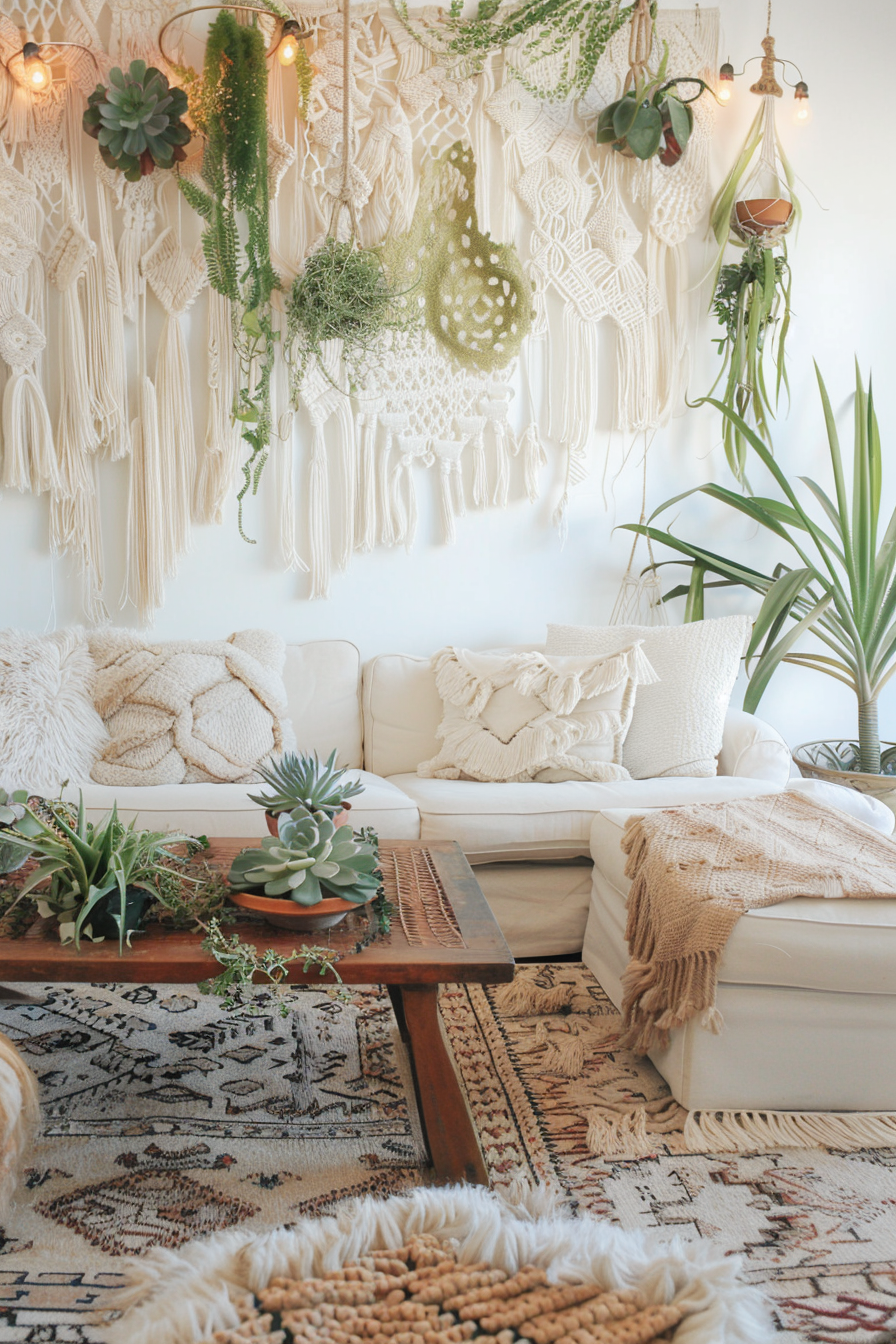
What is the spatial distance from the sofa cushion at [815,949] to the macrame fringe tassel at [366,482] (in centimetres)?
173

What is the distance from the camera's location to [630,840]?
2.00m

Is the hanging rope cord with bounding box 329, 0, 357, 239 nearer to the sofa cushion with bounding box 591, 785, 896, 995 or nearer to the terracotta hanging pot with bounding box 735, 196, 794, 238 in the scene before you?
the terracotta hanging pot with bounding box 735, 196, 794, 238

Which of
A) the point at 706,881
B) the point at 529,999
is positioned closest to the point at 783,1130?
the point at 706,881

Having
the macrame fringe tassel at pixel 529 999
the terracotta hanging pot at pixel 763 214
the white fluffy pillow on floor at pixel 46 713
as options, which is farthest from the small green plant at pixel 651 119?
the macrame fringe tassel at pixel 529 999

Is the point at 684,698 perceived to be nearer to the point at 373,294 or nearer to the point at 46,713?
the point at 373,294

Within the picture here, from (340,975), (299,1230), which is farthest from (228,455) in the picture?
(299,1230)

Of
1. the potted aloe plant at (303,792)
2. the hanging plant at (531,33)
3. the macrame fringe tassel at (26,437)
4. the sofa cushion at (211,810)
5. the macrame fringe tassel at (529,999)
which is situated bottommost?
the macrame fringe tassel at (529,999)

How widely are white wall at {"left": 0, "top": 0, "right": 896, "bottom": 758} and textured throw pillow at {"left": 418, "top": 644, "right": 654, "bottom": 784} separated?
521 millimetres

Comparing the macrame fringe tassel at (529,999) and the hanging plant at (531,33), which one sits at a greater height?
the hanging plant at (531,33)

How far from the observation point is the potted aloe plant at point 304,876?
143 centimetres

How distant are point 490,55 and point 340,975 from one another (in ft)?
8.92

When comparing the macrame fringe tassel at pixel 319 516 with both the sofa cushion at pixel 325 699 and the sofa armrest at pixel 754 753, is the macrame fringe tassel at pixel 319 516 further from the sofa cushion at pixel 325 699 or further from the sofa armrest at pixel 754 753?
the sofa armrest at pixel 754 753

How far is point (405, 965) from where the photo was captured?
1.34 meters

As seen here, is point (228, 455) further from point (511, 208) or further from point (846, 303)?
point (846, 303)
